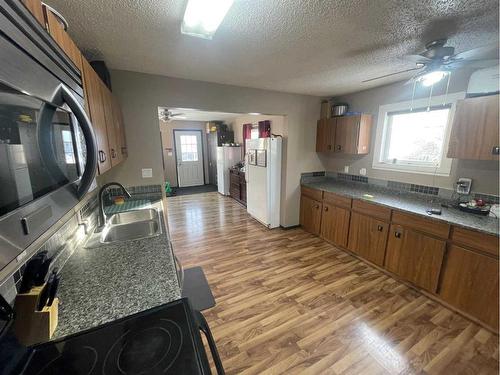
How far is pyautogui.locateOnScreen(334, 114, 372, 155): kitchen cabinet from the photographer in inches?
119

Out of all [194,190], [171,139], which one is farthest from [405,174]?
[171,139]

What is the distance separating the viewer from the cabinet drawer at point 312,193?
3346 mm

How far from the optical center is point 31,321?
2.28 feet

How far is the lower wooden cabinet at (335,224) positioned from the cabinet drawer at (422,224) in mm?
648

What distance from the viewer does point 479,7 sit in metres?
1.24

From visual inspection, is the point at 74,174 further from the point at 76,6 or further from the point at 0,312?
the point at 76,6

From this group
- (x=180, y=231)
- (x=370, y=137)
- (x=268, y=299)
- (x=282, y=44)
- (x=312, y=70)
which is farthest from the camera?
(x=180, y=231)

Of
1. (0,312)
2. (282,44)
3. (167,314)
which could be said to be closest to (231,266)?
(167,314)

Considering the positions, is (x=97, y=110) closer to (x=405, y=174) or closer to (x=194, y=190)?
(x=405, y=174)

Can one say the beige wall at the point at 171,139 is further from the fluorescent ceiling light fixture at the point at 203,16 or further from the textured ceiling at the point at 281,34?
the fluorescent ceiling light fixture at the point at 203,16

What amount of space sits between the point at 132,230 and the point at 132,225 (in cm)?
5

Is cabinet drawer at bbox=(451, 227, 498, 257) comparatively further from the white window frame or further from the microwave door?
the microwave door

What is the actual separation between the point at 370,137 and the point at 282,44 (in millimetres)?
2173

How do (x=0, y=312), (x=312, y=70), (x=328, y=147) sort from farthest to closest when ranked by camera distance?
(x=328, y=147) → (x=312, y=70) → (x=0, y=312)
